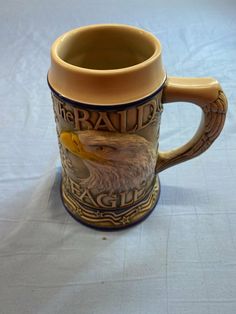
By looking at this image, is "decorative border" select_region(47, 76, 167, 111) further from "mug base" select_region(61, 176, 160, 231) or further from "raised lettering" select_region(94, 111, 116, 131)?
"mug base" select_region(61, 176, 160, 231)

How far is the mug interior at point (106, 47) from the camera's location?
386mm

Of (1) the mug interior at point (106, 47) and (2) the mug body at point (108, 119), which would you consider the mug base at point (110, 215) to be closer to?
(2) the mug body at point (108, 119)

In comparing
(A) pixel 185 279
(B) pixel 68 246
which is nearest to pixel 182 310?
(A) pixel 185 279

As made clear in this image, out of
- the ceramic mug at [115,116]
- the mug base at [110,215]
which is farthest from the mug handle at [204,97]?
the mug base at [110,215]

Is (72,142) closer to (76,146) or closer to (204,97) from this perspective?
(76,146)

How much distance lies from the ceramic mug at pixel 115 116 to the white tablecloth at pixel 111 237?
0.10 feet

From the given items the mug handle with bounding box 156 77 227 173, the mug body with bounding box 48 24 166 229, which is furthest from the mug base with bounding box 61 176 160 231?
the mug handle with bounding box 156 77 227 173

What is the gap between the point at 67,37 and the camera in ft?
1.25

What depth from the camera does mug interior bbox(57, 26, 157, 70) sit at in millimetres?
386

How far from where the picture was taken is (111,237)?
17.5 inches

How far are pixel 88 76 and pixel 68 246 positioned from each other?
211 mm

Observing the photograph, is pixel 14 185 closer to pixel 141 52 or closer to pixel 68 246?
pixel 68 246

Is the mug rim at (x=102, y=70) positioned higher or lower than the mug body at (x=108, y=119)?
higher

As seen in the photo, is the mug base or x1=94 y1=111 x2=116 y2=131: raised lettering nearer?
x1=94 y1=111 x2=116 y2=131: raised lettering
